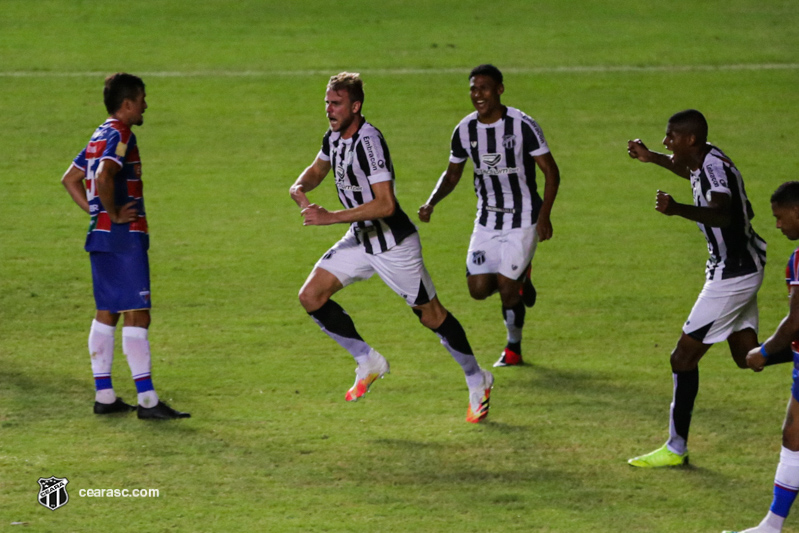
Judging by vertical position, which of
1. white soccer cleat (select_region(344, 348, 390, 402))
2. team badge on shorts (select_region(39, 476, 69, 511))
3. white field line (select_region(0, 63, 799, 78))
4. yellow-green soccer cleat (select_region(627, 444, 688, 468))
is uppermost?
white field line (select_region(0, 63, 799, 78))

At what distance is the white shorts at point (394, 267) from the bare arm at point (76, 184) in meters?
1.65

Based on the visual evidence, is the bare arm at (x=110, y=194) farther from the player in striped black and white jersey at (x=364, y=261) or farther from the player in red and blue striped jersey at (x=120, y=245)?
the player in striped black and white jersey at (x=364, y=261)

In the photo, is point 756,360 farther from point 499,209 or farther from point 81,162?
point 81,162

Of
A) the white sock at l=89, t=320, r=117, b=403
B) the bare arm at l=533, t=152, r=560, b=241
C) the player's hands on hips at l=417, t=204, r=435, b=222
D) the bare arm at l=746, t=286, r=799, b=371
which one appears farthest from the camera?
the bare arm at l=533, t=152, r=560, b=241

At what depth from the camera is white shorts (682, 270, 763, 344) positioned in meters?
6.44

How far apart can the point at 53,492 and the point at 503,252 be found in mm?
3732

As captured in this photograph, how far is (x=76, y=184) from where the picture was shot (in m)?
7.39

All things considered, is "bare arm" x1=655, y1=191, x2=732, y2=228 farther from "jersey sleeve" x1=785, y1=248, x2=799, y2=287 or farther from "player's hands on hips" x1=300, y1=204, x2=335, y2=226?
"player's hands on hips" x1=300, y1=204, x2=335, y2=226

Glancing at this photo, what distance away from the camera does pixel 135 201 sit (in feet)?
23.8

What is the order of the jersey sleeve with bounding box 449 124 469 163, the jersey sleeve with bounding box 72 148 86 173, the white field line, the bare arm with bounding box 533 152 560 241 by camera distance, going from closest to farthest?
the jersey sleeve with bounding box 72 148 86 173
the bare arm with bounding box 533 152 560 241
the jersey sleeve with bounding box 449 124 469 163
the white field line

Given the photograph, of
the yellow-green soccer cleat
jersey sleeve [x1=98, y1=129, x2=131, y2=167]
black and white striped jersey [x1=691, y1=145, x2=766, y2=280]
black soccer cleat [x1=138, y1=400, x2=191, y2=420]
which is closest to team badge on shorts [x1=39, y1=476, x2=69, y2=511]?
black soccer cleat [x1=138, y1=400, x2=191, y2=420]

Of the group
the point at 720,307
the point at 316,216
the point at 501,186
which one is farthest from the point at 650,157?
the point at 316,216

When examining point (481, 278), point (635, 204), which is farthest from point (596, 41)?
point (481, 278)

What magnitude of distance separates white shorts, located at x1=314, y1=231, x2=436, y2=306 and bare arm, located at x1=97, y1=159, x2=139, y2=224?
51.2 inches
